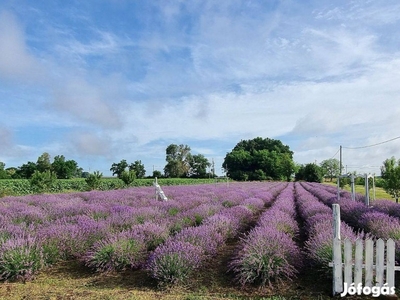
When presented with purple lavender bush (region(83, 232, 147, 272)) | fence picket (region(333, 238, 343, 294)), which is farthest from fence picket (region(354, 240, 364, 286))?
purple lavender bush (region(83, 232, 147, 272))

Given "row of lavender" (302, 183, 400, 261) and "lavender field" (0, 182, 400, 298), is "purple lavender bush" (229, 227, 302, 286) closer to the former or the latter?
"lavender field" (0, 182, 400, 298)

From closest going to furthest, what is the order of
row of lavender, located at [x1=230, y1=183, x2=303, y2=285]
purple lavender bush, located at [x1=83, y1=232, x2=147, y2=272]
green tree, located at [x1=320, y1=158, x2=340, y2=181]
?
row of lavender, located at [x1=230, y1=183, x2=303, y2=285] < purple lavender bush, located at [x1=83, y1=232, x2=147, y2=272] < green tree, located at [x1=320, y1=158, x2=340, y2=181]

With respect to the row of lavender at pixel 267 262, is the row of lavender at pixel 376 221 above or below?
above

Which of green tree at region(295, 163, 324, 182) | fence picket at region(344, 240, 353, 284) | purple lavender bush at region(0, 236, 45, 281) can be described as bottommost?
purple lavender bush at region(0, 236, 45, 281)

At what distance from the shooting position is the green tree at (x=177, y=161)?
8256 centimetres

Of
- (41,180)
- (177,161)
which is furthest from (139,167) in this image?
(41,180)

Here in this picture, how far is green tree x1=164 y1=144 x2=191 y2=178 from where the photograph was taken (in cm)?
8256

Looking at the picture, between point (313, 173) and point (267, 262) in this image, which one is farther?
point (313, 173)

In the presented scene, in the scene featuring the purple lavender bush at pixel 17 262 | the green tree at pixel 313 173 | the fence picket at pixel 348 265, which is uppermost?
the green tree at pixel 313 173

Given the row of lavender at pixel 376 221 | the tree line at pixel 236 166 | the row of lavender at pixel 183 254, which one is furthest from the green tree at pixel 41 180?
the tree line at pixel 236 166

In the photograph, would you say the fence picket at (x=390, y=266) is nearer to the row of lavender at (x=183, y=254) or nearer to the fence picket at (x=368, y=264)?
the fence picket at (x=368, y=264)

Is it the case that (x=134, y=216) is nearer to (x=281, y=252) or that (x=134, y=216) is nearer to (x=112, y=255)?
(x=112, y=255)

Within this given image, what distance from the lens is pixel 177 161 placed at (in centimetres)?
8444

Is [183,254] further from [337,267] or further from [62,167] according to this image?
[62,167]
